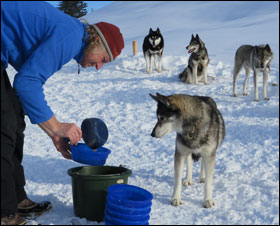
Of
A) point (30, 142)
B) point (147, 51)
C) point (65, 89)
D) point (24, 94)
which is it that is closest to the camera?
point (24, 94)

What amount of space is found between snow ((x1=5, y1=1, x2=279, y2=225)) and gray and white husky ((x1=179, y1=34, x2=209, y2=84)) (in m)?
0.35

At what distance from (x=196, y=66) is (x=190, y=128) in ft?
23.8

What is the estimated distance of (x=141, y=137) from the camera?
5.93 meters

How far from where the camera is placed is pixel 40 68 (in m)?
2.25

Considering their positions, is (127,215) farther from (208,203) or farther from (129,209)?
(208,203)

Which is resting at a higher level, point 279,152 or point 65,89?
point 65,89

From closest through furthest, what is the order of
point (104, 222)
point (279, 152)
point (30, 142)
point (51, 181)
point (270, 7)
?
1. point (104, 222)
2. point (51, 181)
3. point (279, 152)
4. point (30, 142)
5. point (270, 7)

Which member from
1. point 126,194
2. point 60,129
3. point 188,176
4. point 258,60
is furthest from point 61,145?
point 258,60

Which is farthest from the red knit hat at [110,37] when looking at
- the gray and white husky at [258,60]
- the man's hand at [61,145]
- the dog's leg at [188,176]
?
the gray and white husky at [258,60]

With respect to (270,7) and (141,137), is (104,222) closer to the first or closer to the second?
(141,137)

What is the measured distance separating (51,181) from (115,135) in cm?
218

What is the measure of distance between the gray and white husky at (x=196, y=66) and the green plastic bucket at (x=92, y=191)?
7.68 meters

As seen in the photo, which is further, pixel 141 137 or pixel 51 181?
pixel 141 137

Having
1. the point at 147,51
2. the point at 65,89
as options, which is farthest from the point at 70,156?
the point at 147,51
